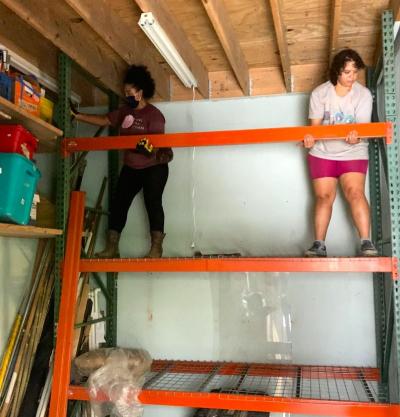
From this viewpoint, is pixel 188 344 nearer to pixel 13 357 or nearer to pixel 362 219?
pixel 13 357

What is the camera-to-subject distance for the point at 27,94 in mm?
2473

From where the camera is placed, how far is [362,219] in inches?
111

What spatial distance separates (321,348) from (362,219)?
102 centimetres

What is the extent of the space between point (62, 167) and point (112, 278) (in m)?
1.06

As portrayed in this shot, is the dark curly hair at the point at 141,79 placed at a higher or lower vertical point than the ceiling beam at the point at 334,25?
lower

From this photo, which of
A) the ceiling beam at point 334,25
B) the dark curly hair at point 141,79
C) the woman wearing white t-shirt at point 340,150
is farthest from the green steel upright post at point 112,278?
the ceiling beam at point 334,25

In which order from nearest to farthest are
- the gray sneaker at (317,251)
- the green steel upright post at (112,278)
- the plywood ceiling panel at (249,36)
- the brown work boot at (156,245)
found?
1. the plywood ceiling panel at (249,36)
2. the gray sneaker at (317,251)
3. the brown work boot at (156,245)
4. the green steel upright post at (112,278)

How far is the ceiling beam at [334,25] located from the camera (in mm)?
2464

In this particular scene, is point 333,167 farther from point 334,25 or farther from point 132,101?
point 132,101

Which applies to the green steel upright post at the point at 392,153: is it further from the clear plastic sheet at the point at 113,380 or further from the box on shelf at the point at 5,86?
the box on shelf at the point at 5,86

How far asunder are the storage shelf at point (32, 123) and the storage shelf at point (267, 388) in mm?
1480

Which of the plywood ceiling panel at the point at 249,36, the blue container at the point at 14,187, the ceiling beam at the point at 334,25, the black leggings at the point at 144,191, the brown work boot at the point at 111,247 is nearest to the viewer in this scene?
the blue container at the point at 14,187

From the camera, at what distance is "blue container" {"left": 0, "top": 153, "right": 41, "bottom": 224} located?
7.21ft

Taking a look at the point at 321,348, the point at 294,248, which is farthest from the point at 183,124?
the point at 321,348
